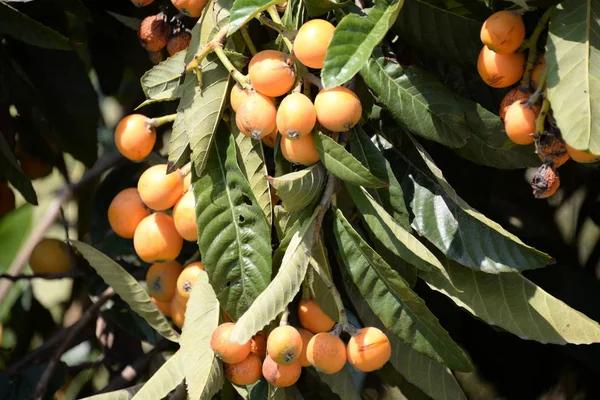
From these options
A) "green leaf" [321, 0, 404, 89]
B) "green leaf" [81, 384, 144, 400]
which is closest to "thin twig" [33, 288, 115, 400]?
"green leaf" [81, 384, 144, 400]

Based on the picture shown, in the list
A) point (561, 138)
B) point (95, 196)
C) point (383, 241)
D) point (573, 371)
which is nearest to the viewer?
point (561, 138)

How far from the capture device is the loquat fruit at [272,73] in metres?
0.93

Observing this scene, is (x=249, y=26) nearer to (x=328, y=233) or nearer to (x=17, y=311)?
(x=328, y=233)

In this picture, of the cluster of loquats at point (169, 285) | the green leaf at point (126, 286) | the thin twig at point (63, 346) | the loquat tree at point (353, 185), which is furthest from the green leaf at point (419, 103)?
the thin twig at point (63, 346)

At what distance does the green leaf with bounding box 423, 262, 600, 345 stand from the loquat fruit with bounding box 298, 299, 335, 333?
0.15 metres

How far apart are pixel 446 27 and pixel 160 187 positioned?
1.49 ft

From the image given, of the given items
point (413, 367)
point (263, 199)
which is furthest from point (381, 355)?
point (263, 199)

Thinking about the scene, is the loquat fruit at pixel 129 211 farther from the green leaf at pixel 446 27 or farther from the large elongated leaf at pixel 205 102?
the green leaf at pixel 446 27

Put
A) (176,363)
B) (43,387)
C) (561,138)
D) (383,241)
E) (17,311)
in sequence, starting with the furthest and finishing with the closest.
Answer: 1. (17,311)
2. (43,387)
3. (176,363)
4. (383,241)
5. (561,138)

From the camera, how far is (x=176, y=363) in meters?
1.18

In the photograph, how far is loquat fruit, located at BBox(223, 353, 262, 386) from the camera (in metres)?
1.06

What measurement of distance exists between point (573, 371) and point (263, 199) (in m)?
0.70

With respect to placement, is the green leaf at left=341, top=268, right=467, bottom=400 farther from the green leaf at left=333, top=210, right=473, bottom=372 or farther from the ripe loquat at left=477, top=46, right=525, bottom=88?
the ripe loquat at left=477, top=46, right=525, bottom=88

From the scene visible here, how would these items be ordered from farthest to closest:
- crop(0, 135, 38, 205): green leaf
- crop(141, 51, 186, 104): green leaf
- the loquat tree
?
crop(0, 135, 38, 205): green leaf → crop(141, 51, 186, 104): green leaf → the loquat tree
